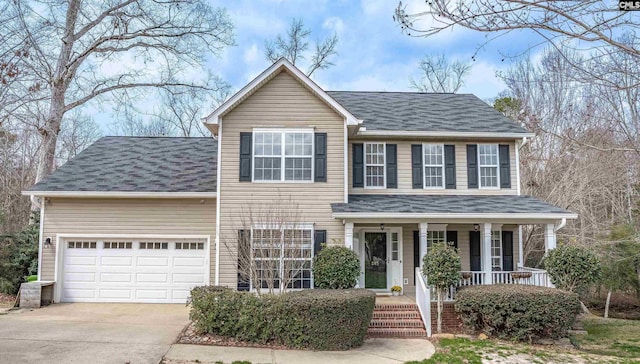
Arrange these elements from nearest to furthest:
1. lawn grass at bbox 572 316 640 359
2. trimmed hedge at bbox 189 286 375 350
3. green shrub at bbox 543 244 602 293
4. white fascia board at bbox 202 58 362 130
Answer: trimmed hedge at bbox 189 286 375 350 < lawn grass at bbox 572 316 640 359 < green shrub at bbox 543 244 602 293 < white fascia board at bbox 202 58 362 130

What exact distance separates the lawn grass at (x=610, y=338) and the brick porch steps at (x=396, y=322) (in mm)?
3555

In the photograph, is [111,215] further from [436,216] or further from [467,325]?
[467,325]

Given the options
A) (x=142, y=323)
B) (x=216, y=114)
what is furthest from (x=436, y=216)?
(x=142, y=323)

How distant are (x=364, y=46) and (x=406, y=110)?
9.10 feet

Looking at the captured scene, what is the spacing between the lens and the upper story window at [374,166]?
1405 centimetres

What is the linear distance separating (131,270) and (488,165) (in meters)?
11.3

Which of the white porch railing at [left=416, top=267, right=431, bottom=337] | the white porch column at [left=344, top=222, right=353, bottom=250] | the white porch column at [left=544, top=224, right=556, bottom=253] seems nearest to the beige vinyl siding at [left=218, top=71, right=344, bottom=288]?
the white porch column at [left=344, top=222, right=353, bottom=250]

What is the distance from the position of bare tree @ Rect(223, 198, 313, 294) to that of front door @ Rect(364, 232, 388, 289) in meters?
2.27

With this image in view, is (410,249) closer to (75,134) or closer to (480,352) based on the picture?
(480,352)

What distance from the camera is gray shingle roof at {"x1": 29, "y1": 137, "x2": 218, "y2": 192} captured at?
529 inches

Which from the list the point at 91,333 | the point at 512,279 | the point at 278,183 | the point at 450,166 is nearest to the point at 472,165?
the point at 450,166

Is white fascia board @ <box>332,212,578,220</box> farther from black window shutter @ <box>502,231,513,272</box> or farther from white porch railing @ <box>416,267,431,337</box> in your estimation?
black window shutter @ <box>502,231,513,272</box>

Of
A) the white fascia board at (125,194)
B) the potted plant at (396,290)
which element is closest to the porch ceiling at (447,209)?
the potted plant at (396,290)

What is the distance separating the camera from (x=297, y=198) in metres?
12.5
